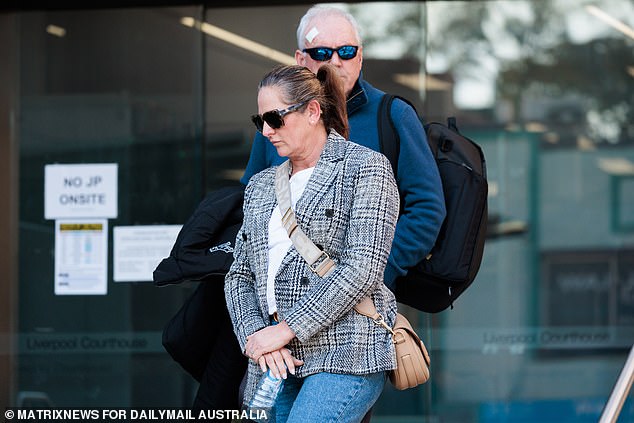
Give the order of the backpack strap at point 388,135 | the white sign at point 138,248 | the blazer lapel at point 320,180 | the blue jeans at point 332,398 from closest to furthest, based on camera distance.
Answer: the blue jeans at point 332,398 < the blazer lapel at point 320,180 < the backpack strap at point 388,135 < the white sign at point 138,248

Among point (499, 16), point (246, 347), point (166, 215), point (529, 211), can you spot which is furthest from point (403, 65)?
point (246, 347)

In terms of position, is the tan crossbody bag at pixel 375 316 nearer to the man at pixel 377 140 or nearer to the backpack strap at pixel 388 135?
the man at pixel 377 140

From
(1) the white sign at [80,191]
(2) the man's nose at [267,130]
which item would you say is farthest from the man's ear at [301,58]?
(1) the white sign at [80,191]

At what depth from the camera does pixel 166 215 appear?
720cm

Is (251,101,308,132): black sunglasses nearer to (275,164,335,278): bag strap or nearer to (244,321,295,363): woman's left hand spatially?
(275,164,335,278): bag strap

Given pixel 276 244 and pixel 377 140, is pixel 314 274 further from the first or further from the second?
pixel 377 140

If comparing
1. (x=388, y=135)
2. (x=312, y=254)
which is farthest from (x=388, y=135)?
(x=312, y=254)

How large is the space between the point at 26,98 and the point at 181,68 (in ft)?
3.39

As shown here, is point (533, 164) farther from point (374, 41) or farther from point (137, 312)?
point (137, 312)

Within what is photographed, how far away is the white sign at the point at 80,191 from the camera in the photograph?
23.5 feet

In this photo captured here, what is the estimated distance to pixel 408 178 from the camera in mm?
3621

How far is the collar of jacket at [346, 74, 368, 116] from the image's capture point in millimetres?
3795

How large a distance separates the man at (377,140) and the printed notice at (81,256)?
3.38 metres

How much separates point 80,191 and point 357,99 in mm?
3762
